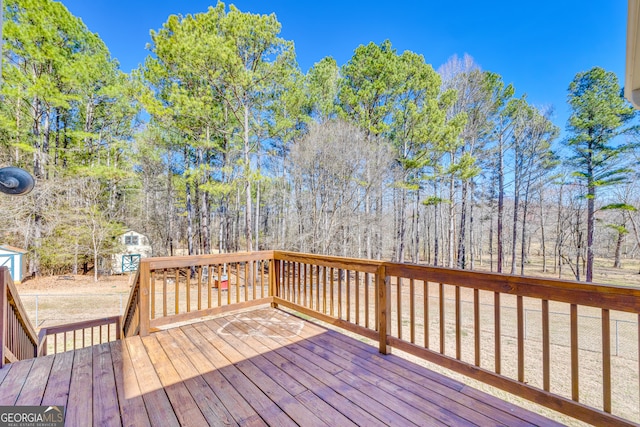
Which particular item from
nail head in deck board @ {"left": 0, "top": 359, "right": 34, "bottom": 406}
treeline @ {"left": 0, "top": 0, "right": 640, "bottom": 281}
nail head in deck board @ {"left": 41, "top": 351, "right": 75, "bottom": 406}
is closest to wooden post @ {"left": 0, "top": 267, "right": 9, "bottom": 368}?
nail head in deck board @ {"left": 0, "top": 359, "right": 34, "bottom": 406}

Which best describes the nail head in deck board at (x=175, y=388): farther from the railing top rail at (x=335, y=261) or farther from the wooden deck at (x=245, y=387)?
the railing top rail at (x=335, y=261)

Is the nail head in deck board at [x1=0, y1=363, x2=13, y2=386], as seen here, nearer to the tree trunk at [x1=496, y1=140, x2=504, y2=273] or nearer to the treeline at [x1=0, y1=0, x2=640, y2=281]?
the treeline at [x1=0, y1=0, x2=640, y2=281]

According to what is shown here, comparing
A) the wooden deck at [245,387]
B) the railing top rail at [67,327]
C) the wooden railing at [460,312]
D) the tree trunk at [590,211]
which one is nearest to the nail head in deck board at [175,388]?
the wooden deck at [245,387]

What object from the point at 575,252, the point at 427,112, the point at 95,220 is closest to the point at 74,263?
the point at 95,220

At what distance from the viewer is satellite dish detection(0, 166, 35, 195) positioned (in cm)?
208

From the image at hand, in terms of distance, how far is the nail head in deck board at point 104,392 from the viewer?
163 cm

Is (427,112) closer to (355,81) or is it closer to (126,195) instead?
(355,81)

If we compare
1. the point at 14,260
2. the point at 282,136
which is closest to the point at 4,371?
the point at 282,136

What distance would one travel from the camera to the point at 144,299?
2.88m

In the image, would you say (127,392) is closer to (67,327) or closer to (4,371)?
(4,371)

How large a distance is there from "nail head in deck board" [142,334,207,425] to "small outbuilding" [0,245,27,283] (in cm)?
1162

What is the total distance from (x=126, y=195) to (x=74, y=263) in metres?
3.84

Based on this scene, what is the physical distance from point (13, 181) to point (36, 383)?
1.50 metres

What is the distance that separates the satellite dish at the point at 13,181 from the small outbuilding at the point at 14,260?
1135 cm
